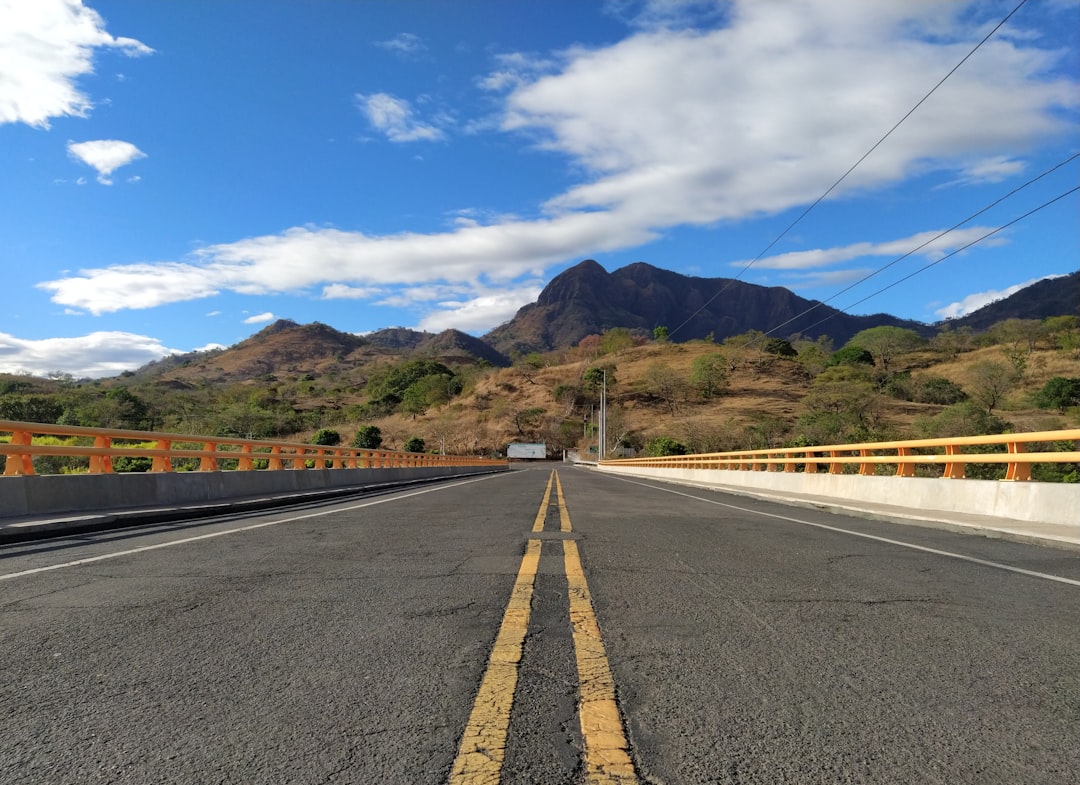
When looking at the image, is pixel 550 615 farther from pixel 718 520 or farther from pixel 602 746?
pixel 718 520

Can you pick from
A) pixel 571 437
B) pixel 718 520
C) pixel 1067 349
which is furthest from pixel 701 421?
pixel 718 520

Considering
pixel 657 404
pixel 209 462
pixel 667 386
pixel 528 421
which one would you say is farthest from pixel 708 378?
pixel 209 462

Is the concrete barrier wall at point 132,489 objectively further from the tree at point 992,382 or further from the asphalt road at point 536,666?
the tree at point 992,382

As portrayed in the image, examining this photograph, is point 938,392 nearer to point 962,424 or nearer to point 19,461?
point 962,424

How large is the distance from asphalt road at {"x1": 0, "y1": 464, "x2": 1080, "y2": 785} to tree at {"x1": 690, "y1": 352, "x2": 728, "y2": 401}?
123372 mm

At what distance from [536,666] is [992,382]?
308 feet

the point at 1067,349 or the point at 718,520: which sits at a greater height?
the point at 1067,349

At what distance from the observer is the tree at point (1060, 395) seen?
214 ft

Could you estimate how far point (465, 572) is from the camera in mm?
6062

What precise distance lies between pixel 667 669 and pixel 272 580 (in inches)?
140

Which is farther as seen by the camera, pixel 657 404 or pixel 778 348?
pixel 778 348

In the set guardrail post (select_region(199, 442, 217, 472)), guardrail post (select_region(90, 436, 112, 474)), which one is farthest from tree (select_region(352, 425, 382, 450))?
guardrail post (select_region(90, 436, 112, 474))

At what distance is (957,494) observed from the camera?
11.4 meters

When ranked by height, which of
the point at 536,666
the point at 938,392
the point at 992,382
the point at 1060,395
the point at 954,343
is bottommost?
the point at 536,666
